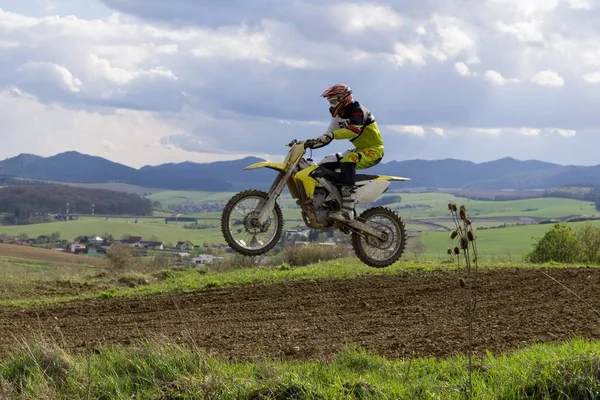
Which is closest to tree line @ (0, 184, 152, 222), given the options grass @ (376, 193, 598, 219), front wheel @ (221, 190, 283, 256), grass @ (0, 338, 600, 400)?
grass @ (376, 193, 598, 219)

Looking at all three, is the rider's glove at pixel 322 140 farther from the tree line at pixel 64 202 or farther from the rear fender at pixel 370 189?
the tree line at pixel 64 202

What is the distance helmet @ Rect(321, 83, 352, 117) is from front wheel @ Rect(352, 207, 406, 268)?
231 centimetres

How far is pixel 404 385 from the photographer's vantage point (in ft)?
22.3

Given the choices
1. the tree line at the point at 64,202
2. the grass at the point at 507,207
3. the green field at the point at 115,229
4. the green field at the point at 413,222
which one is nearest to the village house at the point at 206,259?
the green field at the point at 413,222

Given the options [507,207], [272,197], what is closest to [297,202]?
[272,197]

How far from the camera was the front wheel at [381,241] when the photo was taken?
12820 millimetres

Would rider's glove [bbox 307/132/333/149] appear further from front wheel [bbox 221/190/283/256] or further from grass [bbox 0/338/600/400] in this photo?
grass [bbox 0/338/600/400]

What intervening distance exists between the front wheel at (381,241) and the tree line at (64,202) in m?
76.9

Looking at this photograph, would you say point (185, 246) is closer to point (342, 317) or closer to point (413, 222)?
point (413, 222)

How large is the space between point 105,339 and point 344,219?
4.13m

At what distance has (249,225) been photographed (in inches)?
452

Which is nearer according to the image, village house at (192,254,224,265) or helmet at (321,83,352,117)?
helmet at (321,83,352,117)

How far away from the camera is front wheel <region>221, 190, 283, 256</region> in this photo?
11469 mm

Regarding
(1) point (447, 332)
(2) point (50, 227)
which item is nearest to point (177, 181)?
(2) point (50, 227)
